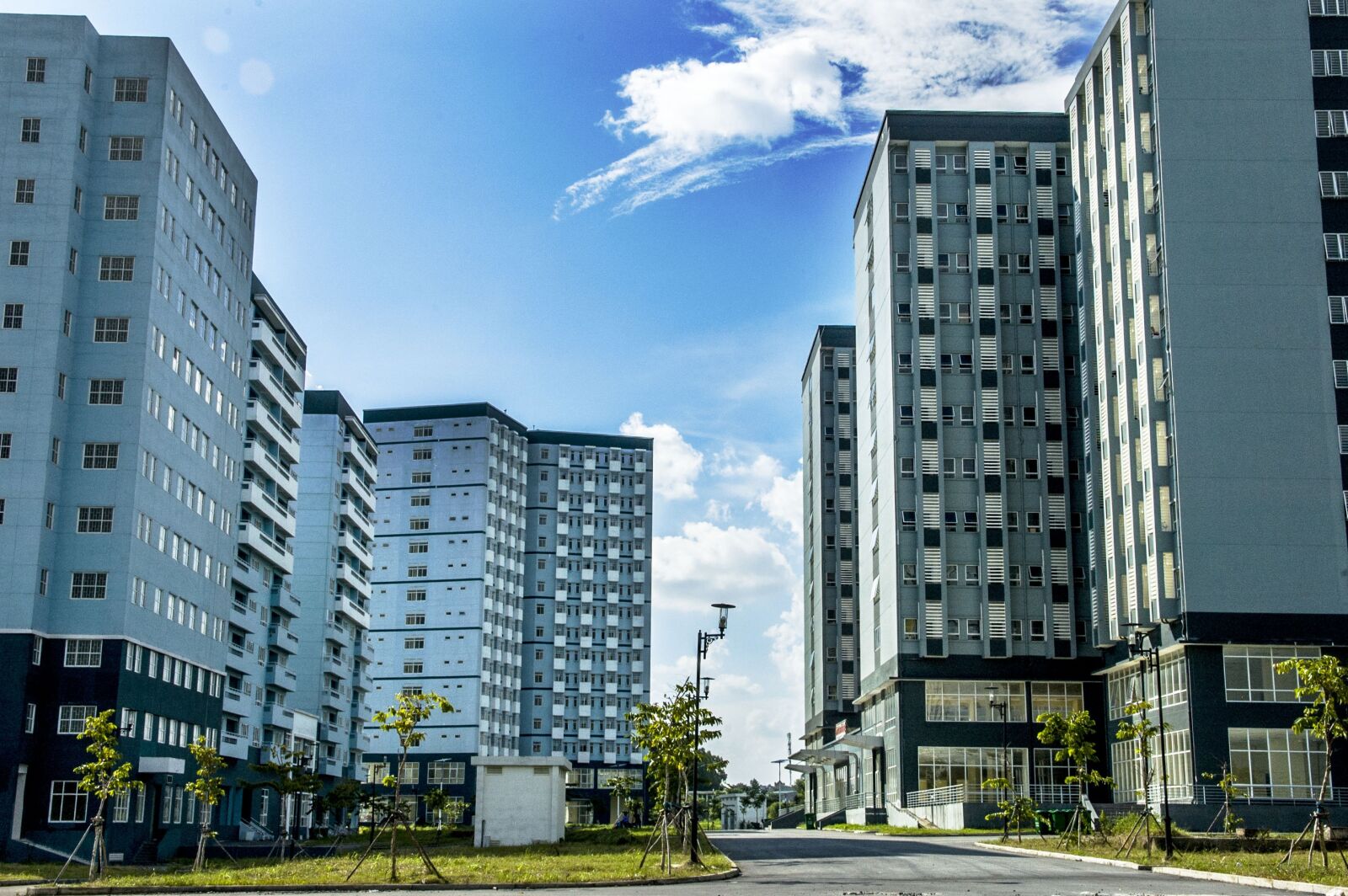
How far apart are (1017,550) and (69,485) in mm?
60443

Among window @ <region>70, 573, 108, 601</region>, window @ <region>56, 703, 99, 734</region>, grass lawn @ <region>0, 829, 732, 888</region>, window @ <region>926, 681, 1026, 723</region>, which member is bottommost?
grass lawn @ <region>0, 829, 732, 888</region>

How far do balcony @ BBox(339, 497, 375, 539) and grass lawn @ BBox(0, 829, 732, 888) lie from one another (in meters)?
71.4

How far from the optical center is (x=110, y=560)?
67.9m

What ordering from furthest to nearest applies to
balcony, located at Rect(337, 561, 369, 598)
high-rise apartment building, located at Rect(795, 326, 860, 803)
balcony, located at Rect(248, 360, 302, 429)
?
high-rise apartment building, located at Rect(795, 326, 860, 803) → balcony, located at Rect(337, 561, 369, 598) → balcony, located at Rect(248, 360, 302, 429)

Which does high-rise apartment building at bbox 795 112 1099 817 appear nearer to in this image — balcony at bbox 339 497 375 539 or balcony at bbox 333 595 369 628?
balcony at bbox 333 595 369 628

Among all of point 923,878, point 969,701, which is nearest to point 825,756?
point 969,701

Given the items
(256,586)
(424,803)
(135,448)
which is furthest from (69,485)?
(424,803)

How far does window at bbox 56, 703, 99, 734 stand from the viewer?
65.1 meters

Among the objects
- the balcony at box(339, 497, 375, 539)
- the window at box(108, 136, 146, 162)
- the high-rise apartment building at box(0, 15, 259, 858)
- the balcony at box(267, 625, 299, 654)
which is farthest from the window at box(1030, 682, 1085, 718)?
the balcony at box(339, 497, 375, 539)

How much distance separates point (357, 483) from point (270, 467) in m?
32.3

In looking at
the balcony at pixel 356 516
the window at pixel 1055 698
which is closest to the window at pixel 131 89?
the balcony at pixel 356 516

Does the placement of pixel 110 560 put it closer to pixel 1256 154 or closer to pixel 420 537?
pixel 1256 154

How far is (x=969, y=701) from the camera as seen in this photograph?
9538cm

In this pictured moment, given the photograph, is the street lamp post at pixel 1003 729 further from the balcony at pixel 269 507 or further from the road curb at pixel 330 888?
the road curb at pixel 330 888
